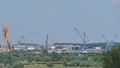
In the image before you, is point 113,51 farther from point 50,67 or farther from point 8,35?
point 8,35

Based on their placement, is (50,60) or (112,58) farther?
(50,60)

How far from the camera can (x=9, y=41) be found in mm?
180375

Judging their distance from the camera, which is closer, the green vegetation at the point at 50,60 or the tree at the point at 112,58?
the tree at the point at 112,58

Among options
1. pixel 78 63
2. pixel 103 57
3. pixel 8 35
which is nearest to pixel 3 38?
pixel 8 35

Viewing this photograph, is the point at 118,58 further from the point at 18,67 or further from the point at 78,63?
the point at 78,63

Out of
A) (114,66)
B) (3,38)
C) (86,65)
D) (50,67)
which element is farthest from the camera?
(3,38)

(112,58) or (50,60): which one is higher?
(112,58)

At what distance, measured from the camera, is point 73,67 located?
7781 centimetres

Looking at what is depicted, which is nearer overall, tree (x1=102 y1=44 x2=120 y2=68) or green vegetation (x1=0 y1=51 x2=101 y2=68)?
tree (x1=102 y1=44 x2=120 y2=68)

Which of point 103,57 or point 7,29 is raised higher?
point 7,29

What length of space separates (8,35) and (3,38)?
2265mm

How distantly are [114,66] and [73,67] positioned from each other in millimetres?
46248

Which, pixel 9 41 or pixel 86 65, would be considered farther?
pixel 9 41

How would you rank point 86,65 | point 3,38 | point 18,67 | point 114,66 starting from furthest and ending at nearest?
point 3,38 → point 86,65 → point 18,67 → point 114,66
